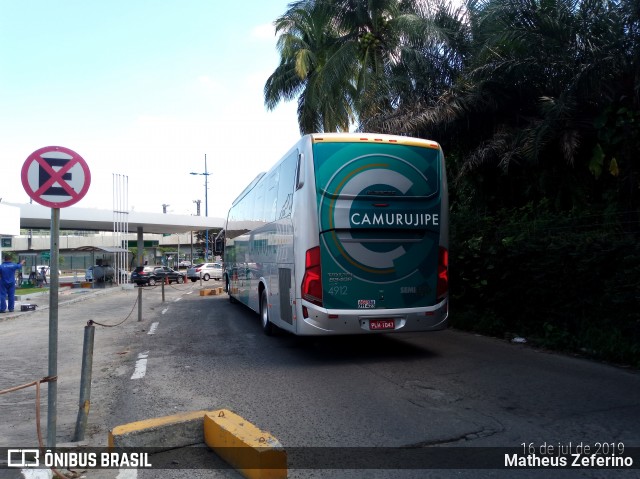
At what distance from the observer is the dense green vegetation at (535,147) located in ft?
30.6

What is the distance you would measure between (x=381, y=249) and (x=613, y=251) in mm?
3720

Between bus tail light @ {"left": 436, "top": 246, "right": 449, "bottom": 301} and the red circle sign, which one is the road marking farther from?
bus tail light @ {"left": 436, "top": 246, "right": 449, "bottom": 301}

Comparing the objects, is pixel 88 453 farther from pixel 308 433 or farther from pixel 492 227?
pixel 492 227

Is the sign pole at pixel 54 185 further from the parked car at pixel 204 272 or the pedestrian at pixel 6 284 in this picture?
the parked car at pixel 204 272

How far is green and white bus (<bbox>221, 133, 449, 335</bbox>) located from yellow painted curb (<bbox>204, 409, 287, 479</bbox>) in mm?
3428

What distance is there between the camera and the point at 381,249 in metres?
8.59

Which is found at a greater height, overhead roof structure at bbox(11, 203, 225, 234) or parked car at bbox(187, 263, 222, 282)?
overhead roof structure at bbox(11, 203, 225, 234)

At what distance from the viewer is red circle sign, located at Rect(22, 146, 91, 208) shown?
5172 mm

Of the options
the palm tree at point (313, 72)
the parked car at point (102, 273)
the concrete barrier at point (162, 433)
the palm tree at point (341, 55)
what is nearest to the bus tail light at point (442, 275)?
the concrete barrier at point (162, 433)

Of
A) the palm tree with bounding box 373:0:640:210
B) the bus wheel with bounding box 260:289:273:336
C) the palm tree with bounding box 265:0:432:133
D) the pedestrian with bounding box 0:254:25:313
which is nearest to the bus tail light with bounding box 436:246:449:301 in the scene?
the bus wheel with bounding box 260:289:273:336

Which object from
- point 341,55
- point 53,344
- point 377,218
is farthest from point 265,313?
point 341,55

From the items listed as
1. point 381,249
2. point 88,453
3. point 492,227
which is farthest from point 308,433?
point 492,227

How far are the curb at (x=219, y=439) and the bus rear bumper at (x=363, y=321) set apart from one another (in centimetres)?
322

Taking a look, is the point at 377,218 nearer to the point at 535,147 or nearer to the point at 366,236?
the point at 366,236
